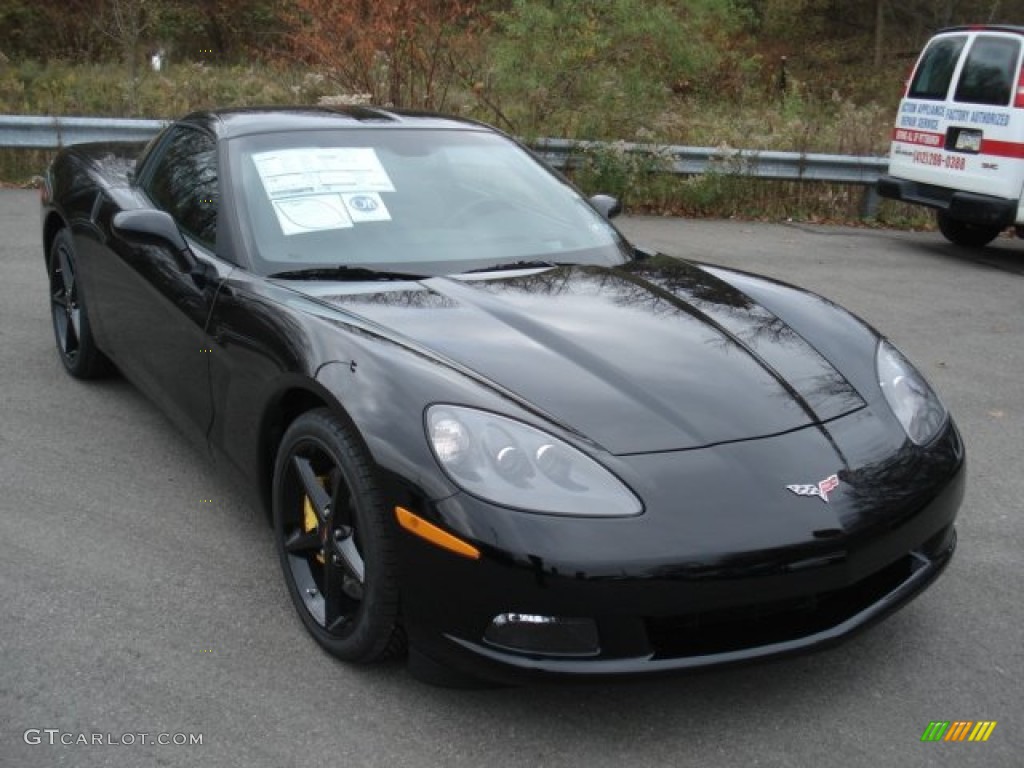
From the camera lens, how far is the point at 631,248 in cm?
399

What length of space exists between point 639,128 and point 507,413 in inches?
371

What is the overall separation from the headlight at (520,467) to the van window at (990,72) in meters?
8.05

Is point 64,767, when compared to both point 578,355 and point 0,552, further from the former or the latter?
point 578,355

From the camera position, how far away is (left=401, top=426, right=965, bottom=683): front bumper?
2.27 m

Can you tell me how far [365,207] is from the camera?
358cm

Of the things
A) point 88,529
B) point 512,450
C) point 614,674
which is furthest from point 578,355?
point 88,529

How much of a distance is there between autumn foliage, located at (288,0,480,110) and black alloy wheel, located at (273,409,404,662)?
855cm

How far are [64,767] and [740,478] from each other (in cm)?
163

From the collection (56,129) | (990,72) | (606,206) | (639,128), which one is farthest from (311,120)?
(639,128)

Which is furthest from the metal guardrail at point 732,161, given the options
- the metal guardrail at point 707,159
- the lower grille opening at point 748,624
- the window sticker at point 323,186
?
Answer: the lower grille opening at point 748,624

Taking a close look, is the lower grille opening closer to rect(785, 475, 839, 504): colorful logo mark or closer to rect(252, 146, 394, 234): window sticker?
rect(785, 475, 839, 504): colorful logo mark

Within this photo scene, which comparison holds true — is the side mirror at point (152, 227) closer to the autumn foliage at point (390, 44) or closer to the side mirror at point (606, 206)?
the side mirror at point (606, 206)

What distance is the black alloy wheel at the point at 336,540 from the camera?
8.20ft

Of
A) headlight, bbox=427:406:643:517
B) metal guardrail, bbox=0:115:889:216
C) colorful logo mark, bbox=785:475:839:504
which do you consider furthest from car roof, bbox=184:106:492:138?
metal guardrail, bbox=0:115:889:216
